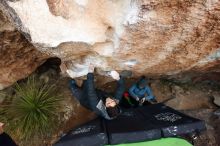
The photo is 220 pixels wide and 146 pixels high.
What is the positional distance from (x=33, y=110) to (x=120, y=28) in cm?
241

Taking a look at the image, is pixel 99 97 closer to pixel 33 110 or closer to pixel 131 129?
pixel 131 129

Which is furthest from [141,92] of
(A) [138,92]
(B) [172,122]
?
(B) [172,122]

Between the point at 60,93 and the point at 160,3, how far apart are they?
297cm

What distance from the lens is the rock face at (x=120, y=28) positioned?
385cm

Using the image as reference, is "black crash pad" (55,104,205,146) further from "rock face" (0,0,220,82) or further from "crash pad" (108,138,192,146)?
"rock face" (0,0,220,82)

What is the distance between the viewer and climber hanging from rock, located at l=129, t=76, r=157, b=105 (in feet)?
18.3

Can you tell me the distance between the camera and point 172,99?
631 centimetres

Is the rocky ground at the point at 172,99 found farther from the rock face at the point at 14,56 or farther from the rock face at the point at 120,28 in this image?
the rock face at the point at 120,28

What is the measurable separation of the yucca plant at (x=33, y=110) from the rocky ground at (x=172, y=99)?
18 cm

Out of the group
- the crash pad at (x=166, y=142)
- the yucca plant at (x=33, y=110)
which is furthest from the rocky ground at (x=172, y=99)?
the crash pad at (x=166, y=142)

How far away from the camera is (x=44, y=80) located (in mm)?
6258

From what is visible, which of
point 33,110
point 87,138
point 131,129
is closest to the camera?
point 87,138

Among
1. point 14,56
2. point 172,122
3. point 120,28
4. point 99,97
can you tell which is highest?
point 120,28

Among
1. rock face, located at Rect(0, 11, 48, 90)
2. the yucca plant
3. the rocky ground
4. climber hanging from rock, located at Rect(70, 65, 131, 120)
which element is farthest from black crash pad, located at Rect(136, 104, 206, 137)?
rock face, located at Rect(0, 11, 48, 90)
